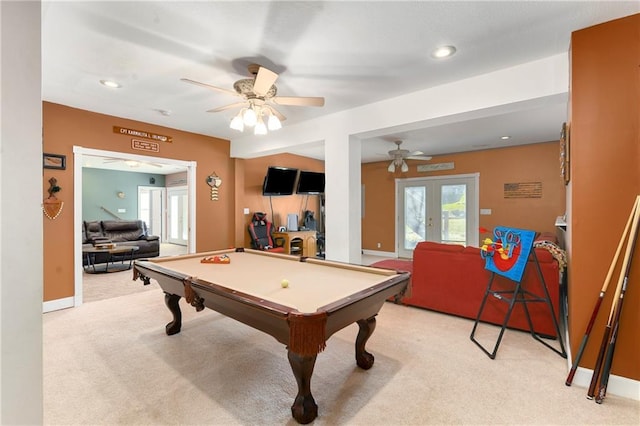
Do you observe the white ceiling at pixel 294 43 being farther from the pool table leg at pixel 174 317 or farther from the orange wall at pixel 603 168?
the pool table leg at pixel 174 317

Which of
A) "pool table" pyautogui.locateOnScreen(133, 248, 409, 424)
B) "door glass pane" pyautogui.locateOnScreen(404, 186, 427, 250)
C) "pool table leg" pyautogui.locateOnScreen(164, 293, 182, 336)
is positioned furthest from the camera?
"door glass pane" pyautogui.locateOnScreen(404, 186, 427, 250)

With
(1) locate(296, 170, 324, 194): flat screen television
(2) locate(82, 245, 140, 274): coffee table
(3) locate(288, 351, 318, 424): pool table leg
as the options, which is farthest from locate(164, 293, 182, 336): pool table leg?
(1) locate(296, 170, 324, 194): flat screen television

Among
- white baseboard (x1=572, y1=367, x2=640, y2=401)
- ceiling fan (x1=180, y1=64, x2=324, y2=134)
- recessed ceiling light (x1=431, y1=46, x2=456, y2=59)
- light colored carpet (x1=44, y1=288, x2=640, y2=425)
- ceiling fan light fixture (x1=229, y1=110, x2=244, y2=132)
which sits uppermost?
recessed ceiling light (x1=431, y1=46, x2=456, y2=59)

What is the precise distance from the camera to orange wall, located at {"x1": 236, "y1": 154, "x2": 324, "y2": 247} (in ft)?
19.5

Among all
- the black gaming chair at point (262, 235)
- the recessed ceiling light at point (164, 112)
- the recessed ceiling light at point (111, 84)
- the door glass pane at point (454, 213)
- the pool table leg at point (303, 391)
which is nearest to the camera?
the pool table leg at point (303, 391)

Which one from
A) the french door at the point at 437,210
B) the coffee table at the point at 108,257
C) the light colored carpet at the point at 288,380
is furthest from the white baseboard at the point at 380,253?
the coffee table at the point at 108,257

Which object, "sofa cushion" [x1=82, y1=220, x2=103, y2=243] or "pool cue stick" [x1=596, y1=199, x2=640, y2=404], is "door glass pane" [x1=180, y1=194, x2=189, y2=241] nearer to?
"sofa cushion" [x1=82, y1=220, x2=103, y2=243]

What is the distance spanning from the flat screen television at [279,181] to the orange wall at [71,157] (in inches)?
43.0

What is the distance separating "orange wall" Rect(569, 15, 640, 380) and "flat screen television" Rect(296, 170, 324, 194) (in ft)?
17.5

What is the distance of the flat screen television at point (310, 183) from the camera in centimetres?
696

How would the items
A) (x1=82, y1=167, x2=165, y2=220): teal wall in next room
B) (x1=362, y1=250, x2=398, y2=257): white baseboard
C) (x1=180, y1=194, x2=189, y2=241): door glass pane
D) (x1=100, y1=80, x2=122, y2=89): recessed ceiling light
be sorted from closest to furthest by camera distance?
1. (x1=100, y1=80, x2=122, y2=89): recessed ceiling light
2. (x1=362, y1=250, x2=398, y2=257): white baseboard
3. (x1=82, y1=167, x2=165, y2=220): teal wall in next room
4. (x1=180, y1=194, x2=189, y2=241): door glass pane

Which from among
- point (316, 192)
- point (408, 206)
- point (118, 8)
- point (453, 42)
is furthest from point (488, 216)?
point (118, 8)

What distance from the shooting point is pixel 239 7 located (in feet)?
6.25

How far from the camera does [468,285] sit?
3178 mm
